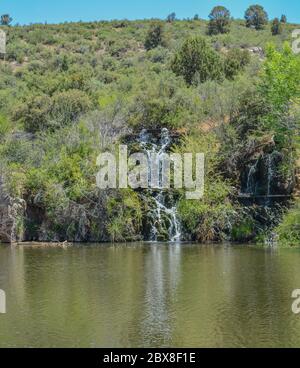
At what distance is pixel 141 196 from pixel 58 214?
5.93 meters

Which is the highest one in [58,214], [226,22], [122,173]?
[226,22]

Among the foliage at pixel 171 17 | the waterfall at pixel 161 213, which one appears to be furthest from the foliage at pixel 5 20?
the waterfall at pixel 161 213

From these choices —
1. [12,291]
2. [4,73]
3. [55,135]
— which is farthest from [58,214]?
[4,73]

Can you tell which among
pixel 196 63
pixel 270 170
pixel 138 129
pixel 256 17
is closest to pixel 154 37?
pixel 256 17

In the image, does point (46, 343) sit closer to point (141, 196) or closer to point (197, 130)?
point (141, 196)

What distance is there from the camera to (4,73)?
264 feet

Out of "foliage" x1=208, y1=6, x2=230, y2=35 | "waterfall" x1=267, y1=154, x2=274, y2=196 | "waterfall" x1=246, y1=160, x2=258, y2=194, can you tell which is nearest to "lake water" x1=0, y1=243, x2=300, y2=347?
"waterfall" x1=267, y1=154, x2=274, y2=196

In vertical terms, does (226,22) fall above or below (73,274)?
above

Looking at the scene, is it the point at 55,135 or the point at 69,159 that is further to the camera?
the point at 55,135

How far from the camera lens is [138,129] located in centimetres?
5225

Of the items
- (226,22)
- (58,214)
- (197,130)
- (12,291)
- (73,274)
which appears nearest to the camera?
(12,291)

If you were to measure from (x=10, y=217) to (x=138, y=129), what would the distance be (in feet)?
45.8

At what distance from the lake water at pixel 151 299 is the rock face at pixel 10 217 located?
24.3 ft
